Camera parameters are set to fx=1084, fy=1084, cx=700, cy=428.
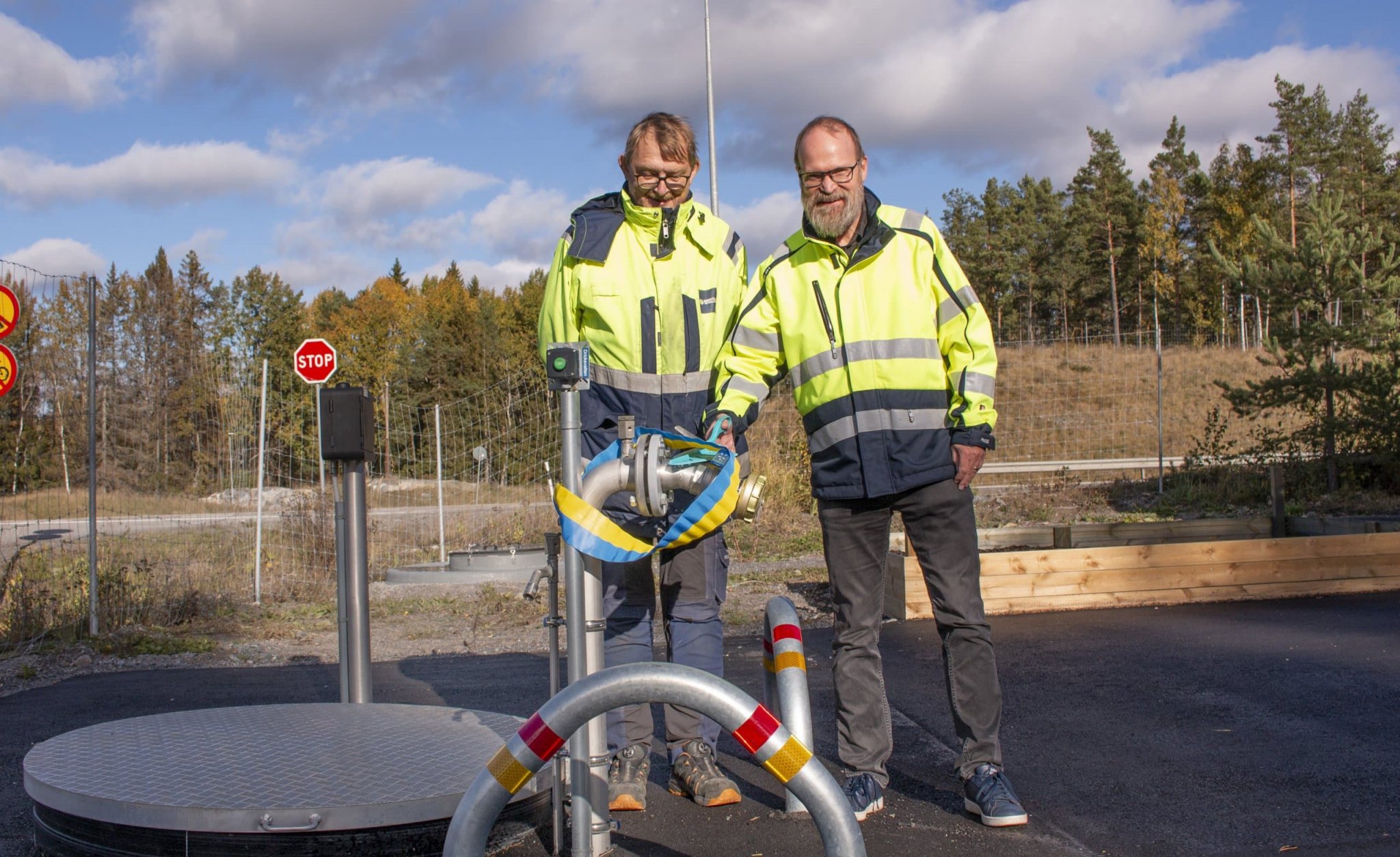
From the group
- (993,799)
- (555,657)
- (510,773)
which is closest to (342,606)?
(555,657)

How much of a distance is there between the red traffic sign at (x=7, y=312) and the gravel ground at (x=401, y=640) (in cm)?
220

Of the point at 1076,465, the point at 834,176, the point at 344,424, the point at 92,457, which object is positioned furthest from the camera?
the point at 1076,465

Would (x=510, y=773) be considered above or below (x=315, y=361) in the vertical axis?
below

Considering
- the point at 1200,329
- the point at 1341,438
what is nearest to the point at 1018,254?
the point at 1200,329

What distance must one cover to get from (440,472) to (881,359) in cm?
933

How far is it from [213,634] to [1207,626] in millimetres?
6625

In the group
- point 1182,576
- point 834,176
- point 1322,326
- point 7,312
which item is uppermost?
point 1322,326

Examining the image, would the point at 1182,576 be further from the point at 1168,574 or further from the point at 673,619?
the point at 673,619

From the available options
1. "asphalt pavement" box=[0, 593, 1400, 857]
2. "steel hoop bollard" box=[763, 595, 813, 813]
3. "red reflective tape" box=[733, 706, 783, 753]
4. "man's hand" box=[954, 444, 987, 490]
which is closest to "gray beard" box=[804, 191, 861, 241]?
"man's hand" box=[954, 444, 987, 490]

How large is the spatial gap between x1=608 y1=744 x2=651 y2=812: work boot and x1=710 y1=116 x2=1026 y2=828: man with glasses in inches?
26.5

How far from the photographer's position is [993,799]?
10.9 feet

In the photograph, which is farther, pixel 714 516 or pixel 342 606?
pixel 342 606

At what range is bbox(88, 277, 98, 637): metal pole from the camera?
7379mm

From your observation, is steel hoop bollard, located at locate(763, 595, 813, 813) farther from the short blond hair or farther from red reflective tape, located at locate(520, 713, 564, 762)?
the short blond hair
